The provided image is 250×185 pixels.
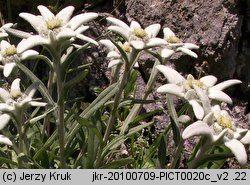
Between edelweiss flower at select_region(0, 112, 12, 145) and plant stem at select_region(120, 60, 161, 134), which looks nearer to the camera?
edelweiss flower at select_region(0, 112, 12, 145)

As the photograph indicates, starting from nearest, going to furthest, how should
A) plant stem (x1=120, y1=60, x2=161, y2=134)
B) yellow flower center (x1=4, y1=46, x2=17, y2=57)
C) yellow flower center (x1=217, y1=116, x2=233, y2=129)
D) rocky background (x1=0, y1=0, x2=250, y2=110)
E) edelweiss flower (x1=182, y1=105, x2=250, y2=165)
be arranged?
edelweiss flower (x1=182, y1=105, x2=250, y2=165), yellow flower center (x1=217, y1=116, x2=233, y2=129), yellow flower center (x1=4, y1=46, x2=17, y2=57), plant stem (x1=120, y1=60, x2=161, y2=134), rocky background (x1=0, y1=0, x2=250, y2=110)

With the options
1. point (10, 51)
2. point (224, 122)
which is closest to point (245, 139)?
point (224, 122)

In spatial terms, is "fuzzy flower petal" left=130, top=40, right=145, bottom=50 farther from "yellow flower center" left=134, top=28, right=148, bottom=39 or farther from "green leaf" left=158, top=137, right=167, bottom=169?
"green leaf" left=158, top=137, right=167, bottom=169

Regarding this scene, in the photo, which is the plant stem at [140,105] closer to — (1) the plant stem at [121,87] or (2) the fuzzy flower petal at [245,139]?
(1) the plant stem at [121,87]

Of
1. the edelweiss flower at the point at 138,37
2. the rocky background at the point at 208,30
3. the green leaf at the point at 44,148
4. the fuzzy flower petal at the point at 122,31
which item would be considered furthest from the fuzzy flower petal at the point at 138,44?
the rocky background at the point at 208,30

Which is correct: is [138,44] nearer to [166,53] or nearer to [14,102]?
[166,53]

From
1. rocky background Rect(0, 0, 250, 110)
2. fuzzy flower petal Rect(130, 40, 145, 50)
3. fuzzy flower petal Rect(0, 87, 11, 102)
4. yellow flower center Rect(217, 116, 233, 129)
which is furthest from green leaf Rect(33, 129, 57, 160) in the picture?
rocky background Rect(0, 0, 250, 110)

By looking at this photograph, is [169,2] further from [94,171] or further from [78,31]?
[94,171]
